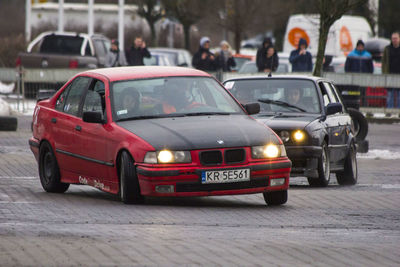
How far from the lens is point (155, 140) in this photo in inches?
417

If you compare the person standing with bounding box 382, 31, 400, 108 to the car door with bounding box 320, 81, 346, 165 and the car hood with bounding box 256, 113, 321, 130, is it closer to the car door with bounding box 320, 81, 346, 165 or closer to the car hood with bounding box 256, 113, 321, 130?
the car door with bounding box 320, 81, 346, 165

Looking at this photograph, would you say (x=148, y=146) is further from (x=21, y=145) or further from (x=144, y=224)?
(x=21, y=145)

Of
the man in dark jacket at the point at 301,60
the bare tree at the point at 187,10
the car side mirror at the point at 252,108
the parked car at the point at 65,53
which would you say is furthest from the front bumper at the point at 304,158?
the bare tree at the point at 187,10

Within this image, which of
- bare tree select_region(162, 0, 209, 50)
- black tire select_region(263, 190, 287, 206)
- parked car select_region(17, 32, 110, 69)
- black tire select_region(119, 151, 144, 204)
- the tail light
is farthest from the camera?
bare tree select_region(162, 0, 209, 50)

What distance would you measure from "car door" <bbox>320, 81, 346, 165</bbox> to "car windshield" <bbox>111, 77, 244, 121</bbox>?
2569mm

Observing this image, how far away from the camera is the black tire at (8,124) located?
22625mm

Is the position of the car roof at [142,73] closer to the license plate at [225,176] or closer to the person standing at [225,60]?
the license plate at [225,176]

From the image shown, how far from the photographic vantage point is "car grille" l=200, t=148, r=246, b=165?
1055cm

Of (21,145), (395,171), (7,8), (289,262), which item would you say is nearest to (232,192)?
(289,262)

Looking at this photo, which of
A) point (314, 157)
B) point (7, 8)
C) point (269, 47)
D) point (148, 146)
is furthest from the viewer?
point (7, 8)

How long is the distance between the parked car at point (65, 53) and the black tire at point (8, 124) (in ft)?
34.0

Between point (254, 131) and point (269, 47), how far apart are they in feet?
50.9

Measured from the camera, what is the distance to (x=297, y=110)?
1434cm

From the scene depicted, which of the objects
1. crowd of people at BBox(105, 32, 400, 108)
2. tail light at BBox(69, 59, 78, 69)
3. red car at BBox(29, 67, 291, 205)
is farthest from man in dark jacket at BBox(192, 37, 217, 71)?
red car at BBox(29, 67, 291, 205)
